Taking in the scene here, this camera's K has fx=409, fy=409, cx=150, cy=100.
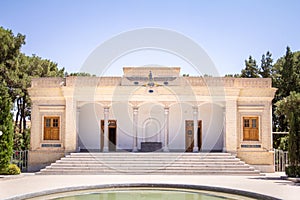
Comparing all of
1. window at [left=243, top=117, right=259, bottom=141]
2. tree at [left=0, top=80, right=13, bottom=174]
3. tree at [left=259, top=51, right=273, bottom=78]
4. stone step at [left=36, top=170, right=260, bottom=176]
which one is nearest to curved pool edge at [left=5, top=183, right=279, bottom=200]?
stone step at [left=36, top=170, right=260, bottom=176]

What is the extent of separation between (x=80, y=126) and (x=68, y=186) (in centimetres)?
950

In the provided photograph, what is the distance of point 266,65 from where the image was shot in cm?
3425

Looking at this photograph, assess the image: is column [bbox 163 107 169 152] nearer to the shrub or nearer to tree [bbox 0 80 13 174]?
the shrub

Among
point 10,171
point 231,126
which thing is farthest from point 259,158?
point 10,171

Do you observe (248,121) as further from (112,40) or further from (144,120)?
(112,40)

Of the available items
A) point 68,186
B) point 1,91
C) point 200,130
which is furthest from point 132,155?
point 1,91

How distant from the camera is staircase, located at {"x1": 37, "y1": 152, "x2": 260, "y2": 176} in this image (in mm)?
17734

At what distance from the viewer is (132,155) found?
1905 cm

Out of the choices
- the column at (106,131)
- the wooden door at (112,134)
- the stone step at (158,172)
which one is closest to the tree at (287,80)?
the stone step at (158,172)

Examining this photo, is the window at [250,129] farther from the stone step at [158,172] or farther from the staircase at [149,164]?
the stone step at [158,172]

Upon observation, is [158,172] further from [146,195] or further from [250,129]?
[146,195]

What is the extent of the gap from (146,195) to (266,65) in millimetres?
25334

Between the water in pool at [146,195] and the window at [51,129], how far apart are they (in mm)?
8511

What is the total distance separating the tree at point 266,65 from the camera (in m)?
34.0
